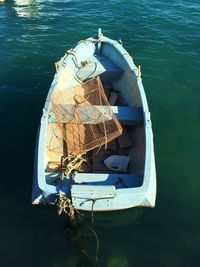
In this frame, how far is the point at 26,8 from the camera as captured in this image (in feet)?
73.1

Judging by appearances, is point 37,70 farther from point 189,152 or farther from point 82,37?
point 189,152

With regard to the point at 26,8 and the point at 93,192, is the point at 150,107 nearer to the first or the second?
the point at 93,192

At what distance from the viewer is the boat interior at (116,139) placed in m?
9.12

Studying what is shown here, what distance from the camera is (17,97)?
579 inches

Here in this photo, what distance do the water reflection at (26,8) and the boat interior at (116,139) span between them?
9.55 metres

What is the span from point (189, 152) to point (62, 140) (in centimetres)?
463

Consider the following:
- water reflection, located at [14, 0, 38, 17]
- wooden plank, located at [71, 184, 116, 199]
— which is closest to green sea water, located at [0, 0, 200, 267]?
water reflection, located at [14, 0, 38, 17]

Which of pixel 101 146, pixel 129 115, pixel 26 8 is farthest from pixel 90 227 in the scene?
pixel 26 8

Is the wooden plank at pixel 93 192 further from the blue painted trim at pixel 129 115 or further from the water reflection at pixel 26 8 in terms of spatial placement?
the water reflection at pixel 26 8

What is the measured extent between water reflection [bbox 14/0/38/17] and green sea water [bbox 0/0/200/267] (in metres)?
0.04

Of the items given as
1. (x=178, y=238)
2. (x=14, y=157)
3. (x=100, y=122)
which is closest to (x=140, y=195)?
(x=178, y=238)

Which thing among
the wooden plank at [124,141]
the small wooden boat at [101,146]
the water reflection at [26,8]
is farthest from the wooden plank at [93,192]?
the water reflection at [26,8]

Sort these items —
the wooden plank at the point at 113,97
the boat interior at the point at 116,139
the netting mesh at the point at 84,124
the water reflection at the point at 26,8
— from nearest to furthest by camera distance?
the boat interior at the point at 116,139 → the netting mesh at the point at 84,124 → the wooden plank at the point at 113,97 → the water reflection at the point at 26,8

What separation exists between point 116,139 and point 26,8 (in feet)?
48.9
